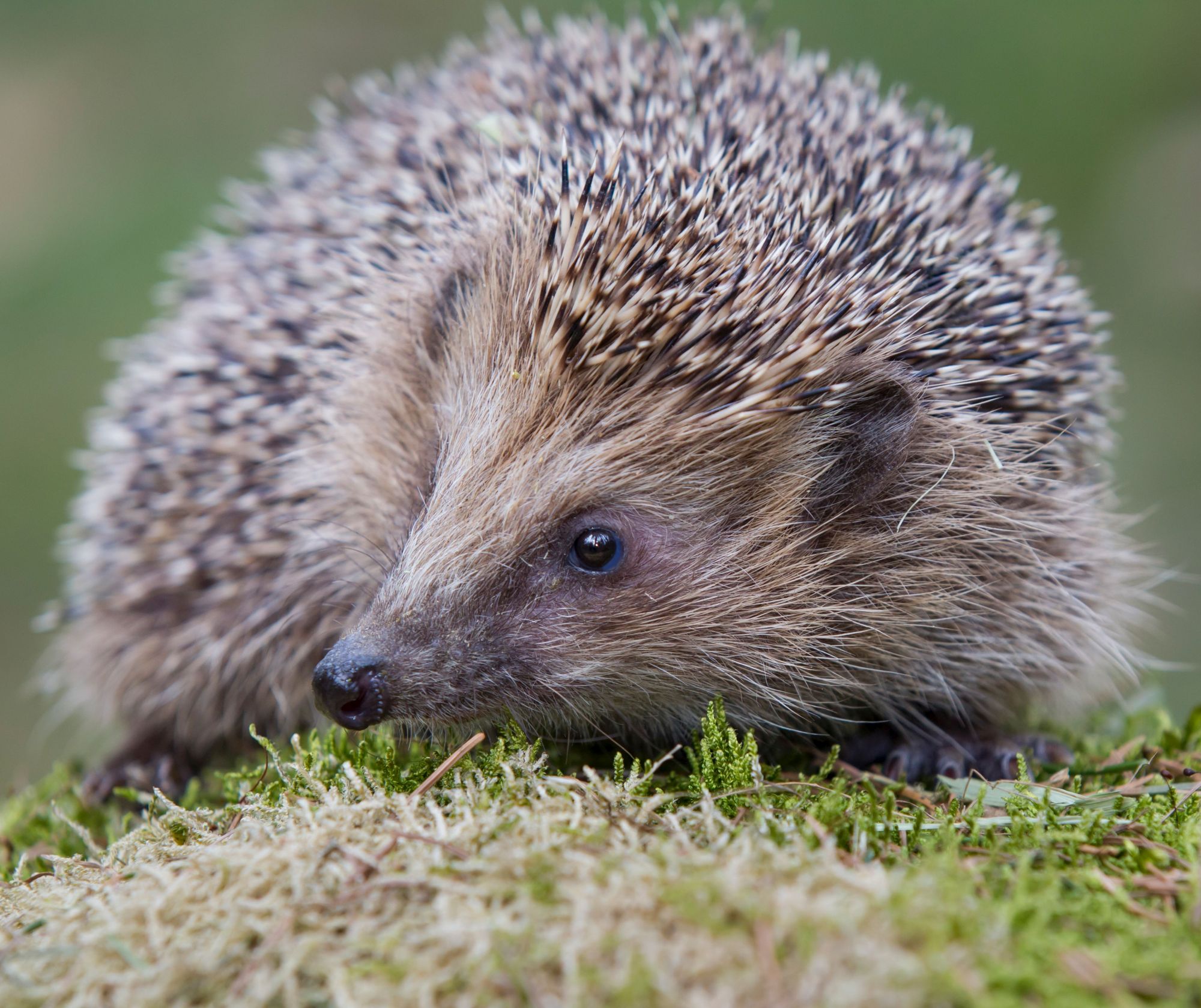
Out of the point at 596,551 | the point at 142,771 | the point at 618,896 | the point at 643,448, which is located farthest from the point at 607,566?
the point at 142,771

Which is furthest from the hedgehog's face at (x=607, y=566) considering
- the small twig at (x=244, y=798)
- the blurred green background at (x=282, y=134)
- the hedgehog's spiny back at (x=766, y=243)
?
the blurred green background at (x=282, y=134)

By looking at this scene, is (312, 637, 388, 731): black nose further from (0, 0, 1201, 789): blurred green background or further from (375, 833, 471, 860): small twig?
(0, 0, 1201, 789): blurred green background

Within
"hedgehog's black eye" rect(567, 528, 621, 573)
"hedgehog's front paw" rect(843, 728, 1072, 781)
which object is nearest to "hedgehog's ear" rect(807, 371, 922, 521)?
"hedgehog's black eye" rect(567, 528, 621, 573)

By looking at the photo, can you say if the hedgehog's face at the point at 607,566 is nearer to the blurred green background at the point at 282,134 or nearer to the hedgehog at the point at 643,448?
the hedgehog at the point at 643,448

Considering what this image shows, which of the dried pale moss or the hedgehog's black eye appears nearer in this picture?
the dried pale moss

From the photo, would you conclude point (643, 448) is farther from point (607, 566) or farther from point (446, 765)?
point (446, 765)
